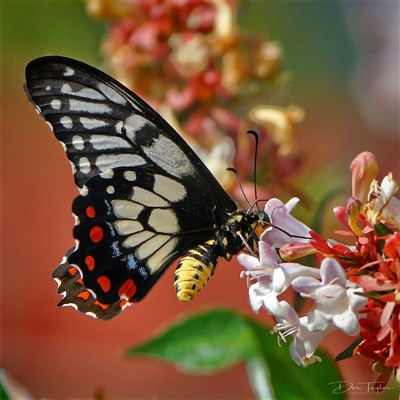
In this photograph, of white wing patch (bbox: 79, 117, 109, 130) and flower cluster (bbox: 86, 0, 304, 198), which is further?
flower cluster (bbox: 86, 0, 304, 198)

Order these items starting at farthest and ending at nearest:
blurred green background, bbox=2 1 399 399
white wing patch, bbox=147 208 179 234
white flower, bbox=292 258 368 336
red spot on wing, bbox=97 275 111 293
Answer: blurred green background, bbox=2 1 399 399
white wing patch, bbox=147 208 179 234
red spot on wing, bbox=97 275 111 293
white flower, bbox=292 258 368 336

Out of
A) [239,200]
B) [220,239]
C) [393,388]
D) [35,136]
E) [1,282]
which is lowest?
[393,388]

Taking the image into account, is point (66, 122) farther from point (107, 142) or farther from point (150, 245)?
point (150, 245)

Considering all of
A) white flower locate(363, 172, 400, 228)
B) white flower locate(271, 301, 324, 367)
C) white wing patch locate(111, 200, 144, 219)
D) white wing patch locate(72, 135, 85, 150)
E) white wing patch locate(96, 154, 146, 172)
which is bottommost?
white flower locate(271, 301, 324, 367)

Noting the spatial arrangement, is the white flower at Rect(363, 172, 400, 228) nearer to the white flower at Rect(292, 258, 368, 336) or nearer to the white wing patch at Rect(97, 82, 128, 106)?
the white flower at Rect(292, 258, 368, 336)

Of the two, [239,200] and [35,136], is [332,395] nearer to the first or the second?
[239,200]

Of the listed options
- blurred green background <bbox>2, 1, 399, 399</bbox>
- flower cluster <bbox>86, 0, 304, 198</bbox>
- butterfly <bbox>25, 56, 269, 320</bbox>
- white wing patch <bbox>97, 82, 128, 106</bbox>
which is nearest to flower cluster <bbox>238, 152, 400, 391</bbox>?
butterfly <bbox>25, 56, 269, 320</bbox>


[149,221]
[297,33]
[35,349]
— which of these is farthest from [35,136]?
[149,221]
